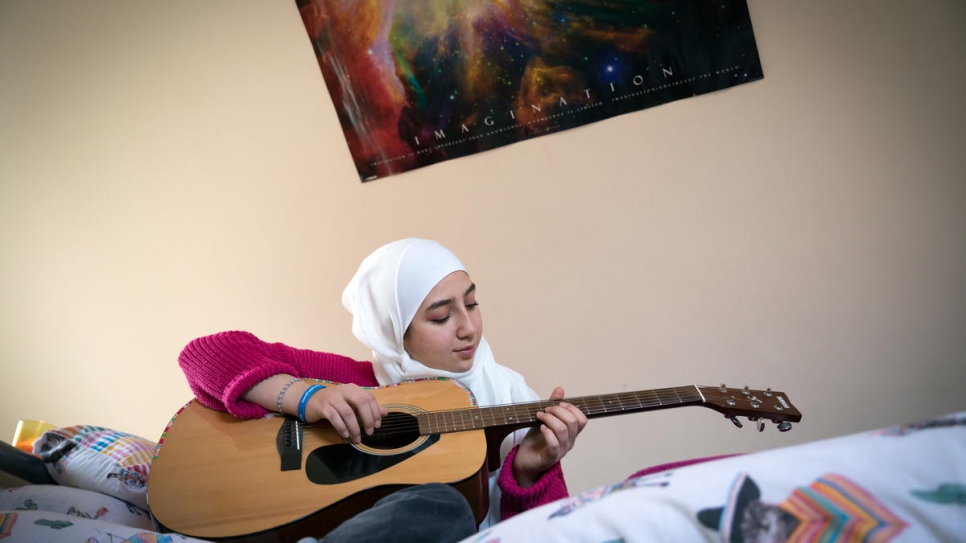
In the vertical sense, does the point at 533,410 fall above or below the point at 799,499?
below

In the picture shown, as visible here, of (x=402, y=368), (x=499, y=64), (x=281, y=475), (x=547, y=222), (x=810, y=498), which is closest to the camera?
(x=810, y=498)

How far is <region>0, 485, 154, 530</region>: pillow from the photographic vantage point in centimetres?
118

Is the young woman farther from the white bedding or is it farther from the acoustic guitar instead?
the white bedding

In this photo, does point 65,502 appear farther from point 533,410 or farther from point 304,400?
point 533,410

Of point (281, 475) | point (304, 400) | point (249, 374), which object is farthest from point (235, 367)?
point (281, 475)

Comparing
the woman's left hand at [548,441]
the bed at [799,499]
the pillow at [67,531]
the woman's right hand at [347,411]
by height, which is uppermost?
the pillow at [67,531]

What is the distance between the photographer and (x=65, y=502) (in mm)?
1202

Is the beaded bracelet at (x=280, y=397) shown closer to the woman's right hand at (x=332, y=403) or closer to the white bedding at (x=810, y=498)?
the woman's right hand at (x=332, y=403)

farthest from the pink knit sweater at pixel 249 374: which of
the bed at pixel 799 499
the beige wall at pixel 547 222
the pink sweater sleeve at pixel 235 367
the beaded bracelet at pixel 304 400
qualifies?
the beige wall at pixel 547 222

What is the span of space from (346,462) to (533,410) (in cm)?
38

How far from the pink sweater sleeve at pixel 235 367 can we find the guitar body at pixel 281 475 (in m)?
0.06

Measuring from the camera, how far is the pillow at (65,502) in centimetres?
118

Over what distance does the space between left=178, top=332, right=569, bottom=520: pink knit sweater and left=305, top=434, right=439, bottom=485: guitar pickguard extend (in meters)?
0.20

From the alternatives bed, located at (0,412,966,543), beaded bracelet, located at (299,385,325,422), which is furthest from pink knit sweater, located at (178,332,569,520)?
bed, located at (0,412,966,543)
